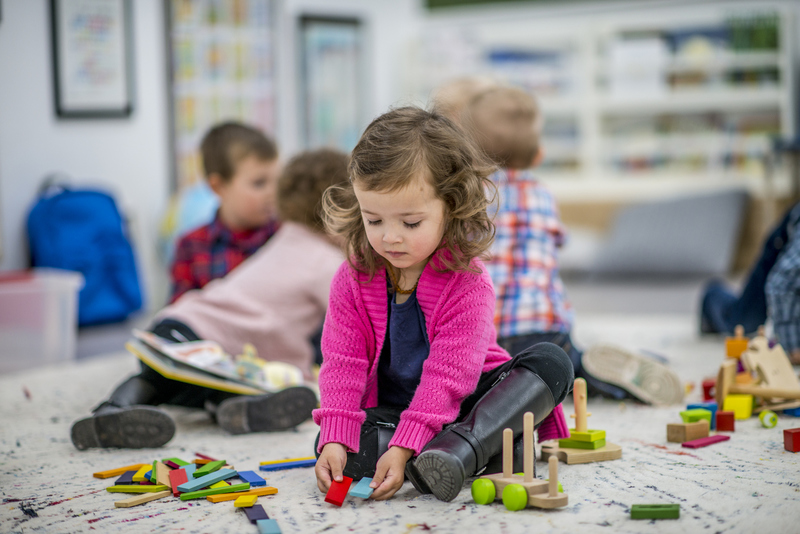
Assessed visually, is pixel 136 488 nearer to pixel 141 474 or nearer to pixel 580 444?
pixel 141 474

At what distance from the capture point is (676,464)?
111cm

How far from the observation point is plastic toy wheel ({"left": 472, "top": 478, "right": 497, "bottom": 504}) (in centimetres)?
95

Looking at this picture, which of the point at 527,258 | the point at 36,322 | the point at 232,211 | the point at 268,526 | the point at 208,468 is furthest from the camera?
the point at 36,322

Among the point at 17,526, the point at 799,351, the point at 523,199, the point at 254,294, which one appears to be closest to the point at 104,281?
the point at 254,294

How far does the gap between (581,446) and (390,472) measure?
33cm

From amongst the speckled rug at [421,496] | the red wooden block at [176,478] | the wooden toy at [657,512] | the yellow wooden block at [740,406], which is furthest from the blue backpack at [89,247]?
the wooden toy at [657,512]

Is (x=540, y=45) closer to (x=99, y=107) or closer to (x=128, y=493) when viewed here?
(x=99, y=107)

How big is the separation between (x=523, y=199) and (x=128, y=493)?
0.92 metres

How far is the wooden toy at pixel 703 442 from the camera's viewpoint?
119cm

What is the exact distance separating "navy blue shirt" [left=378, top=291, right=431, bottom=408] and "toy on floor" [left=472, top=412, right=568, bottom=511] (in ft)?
0.57

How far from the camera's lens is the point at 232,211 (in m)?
2.00

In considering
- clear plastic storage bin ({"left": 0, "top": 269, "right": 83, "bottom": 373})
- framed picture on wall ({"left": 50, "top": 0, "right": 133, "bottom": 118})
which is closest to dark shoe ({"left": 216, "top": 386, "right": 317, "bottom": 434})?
clear plastic storage bin ({"left": 0, "top": 269, "right": 83, "bottom": 373})

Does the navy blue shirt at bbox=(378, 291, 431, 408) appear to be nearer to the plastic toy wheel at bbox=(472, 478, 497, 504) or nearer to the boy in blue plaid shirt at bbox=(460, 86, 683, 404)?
the plastic toy wheel at bbox=(472, 478, 497, 504)

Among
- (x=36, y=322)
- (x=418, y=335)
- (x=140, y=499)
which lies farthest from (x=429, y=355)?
(x=36, y=322)
